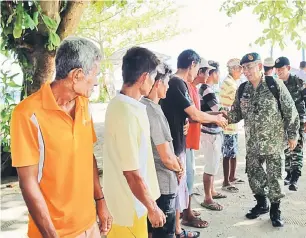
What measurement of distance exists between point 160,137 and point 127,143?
0.55 metres

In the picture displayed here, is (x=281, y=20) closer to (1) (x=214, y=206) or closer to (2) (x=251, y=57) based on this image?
(2) (x=251, y=57)

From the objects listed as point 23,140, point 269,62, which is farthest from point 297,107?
point 23,140

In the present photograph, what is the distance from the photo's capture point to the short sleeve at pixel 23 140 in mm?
1586

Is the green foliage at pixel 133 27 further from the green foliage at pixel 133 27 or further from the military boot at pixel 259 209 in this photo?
the military boot at pixel 259 209

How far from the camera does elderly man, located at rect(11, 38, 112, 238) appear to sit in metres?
1.61

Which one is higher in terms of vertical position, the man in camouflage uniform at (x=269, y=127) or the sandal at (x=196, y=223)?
the man in camouflage uniform at (x=269, y=127)

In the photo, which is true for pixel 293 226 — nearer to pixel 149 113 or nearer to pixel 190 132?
pixel 190 132

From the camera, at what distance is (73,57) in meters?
1.72

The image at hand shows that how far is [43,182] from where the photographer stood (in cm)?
171

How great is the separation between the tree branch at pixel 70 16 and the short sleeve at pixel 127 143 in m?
→ 2.49

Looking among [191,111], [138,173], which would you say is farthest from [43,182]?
[191,111]

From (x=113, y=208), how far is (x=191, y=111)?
1321mm

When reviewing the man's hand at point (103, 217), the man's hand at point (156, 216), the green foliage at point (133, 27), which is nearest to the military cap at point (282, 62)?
the man's hand at point (156, 216)

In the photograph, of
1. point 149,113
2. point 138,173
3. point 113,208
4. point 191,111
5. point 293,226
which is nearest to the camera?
point 138,173
